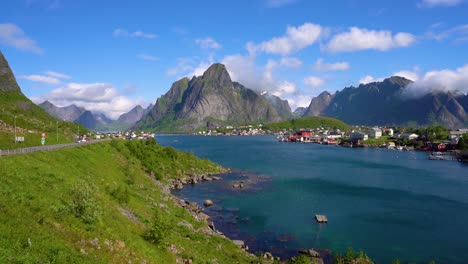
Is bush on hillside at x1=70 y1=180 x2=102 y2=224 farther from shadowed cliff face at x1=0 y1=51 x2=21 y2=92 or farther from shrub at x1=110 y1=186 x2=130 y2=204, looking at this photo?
shadowed cliff face at x1=0 y1=51 x2=21 y2=92

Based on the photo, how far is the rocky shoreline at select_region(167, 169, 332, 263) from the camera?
40737 mm

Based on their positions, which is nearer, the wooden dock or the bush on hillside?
the bush on hillside

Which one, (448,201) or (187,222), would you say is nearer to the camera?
→ (187,222)

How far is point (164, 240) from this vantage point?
31578mm

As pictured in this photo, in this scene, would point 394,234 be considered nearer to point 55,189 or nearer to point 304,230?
point 304,230

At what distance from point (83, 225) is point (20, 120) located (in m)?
92.9

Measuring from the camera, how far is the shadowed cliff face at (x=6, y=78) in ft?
479

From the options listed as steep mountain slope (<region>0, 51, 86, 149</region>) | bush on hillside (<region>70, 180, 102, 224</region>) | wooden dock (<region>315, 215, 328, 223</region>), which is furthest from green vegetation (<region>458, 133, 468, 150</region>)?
bush on hillside (<region>70, 180, 102, 224</region>)

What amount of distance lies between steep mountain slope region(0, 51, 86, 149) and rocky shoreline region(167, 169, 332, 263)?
3596 cm

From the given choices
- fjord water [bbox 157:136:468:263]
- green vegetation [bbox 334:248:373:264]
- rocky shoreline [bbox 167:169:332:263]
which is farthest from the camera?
fjord water [bbox 157:136:468:263]

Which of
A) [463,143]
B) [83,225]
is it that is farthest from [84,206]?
[463,143]

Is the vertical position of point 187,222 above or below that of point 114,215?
below

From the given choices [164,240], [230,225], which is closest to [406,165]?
[230,225]

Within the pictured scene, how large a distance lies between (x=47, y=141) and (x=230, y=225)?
197 feet
